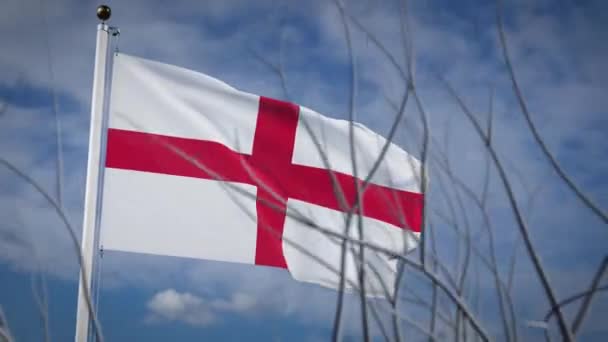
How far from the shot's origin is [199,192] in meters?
3.44

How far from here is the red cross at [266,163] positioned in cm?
338

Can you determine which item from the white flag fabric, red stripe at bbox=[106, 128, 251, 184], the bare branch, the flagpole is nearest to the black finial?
the flagpole

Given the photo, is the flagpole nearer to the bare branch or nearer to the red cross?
the red cross

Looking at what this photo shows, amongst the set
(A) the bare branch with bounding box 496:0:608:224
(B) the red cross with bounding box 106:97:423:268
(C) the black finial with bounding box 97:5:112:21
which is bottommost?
(A) the bare branch with bounding box 496:0:608:224

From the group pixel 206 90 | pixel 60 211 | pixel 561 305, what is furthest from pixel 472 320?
pixel 206 90

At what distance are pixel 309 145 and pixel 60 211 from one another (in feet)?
10.4

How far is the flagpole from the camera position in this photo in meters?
2.88

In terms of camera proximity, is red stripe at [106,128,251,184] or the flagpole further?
red stripe at [106,128,251,184]

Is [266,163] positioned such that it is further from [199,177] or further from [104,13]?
[104,13]

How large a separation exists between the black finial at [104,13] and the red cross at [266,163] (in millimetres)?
567

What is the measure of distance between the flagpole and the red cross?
0.15 metres

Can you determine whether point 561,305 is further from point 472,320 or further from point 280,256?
point 280,256

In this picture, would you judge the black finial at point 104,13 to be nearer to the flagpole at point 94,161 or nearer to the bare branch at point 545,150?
the flagpole at point 94,161

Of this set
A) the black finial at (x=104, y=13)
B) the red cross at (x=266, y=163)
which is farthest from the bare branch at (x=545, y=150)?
the black finial at (x=104, y=13)
